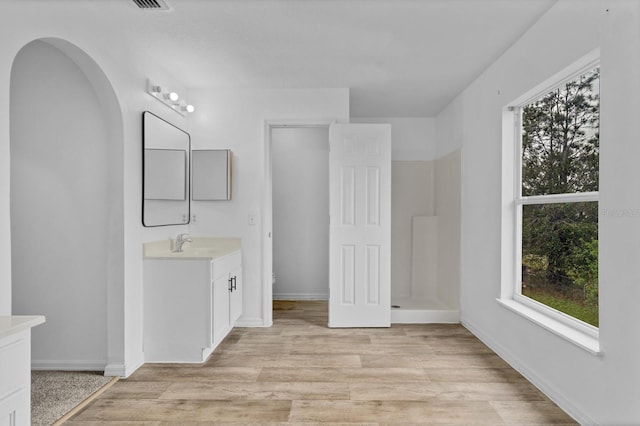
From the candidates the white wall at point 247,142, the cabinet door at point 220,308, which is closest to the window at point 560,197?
the white wall at point 247,142

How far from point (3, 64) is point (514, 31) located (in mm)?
3031

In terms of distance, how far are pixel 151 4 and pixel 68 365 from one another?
255 cm

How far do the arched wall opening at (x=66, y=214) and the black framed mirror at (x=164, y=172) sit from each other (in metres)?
0.32

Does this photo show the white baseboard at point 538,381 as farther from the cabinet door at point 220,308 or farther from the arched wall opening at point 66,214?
the arched wall opening at point 66,214

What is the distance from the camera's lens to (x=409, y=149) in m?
5.47

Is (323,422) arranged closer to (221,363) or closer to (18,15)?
(221,363)

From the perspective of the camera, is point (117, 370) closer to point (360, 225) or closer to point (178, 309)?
point (178, 309)

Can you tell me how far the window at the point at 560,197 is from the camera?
2.40 metres

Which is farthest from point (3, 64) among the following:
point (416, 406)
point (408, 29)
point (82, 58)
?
point (416, 406)

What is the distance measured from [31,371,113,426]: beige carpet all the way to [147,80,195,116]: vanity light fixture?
2179mm

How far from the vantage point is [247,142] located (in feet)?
14.2

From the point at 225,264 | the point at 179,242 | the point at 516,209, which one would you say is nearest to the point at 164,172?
the point at 179,242

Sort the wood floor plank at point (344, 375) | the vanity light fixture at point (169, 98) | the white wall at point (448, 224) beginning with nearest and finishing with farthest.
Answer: the wood floor plank at point (344, 375) < the vanity light fixture at point (169, 98) < the white wall at point (448, 224)

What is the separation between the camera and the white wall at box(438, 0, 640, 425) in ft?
6.32
